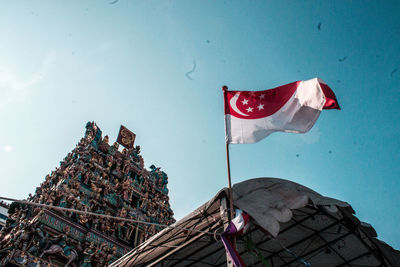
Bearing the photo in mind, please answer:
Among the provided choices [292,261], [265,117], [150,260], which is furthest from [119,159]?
[265,117]

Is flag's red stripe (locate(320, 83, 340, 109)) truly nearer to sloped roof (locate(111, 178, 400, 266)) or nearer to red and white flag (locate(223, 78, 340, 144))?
red and white flag (locate(223, 78, 340, 144))

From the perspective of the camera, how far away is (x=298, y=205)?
27.5ft

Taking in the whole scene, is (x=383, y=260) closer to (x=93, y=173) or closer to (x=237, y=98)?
(x=237, y=98)

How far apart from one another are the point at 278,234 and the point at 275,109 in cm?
478

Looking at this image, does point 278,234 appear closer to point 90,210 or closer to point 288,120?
point 288,120

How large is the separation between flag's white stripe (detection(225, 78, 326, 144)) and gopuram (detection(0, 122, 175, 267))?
7.29 metres

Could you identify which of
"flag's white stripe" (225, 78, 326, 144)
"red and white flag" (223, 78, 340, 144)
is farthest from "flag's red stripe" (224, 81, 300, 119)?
"flag's white stripe" (225, 78, 326, 144)

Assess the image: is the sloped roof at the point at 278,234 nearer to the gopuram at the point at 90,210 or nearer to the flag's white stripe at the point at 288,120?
the flag's white stripe at the point at 288,120

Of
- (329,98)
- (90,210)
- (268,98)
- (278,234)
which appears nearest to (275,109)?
(268,98)

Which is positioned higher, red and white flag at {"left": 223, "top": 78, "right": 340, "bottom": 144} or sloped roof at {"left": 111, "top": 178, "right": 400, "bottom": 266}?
red and white flag at {"left": 223, "top": 78, "right": 340, "bottom": 144}

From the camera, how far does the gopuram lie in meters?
15.9

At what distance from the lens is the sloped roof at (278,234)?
8453 millimetres

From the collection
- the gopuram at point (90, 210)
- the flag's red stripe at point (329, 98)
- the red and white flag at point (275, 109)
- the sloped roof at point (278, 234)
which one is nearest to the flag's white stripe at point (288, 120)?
the red and white flag at point (275, 109)

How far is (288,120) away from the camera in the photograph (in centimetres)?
864
